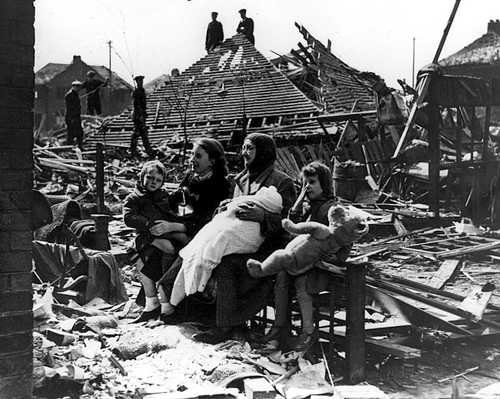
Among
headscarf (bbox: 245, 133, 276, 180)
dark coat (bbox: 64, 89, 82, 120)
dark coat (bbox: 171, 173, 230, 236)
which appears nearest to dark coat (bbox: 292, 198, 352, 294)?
headscarf (bbox: 245, 133, 276, 180)

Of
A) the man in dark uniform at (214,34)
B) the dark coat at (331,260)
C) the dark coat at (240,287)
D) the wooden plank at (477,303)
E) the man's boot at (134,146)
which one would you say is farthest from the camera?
the man in dark uniform at (214,34)

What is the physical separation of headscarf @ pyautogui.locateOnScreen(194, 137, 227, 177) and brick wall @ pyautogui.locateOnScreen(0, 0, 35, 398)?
2.16 metres

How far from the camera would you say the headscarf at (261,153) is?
5.46 metres

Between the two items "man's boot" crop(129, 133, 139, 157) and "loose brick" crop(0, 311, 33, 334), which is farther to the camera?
"man's boot" crop(129, 133, 139, 157)

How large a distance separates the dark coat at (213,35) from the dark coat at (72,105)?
327 inches

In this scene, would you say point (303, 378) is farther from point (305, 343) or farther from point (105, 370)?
point (105, 370)

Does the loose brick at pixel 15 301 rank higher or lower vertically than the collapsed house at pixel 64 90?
lower

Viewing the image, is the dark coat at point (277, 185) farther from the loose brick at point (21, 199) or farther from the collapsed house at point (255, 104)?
the collapsed house at point (255, 104)

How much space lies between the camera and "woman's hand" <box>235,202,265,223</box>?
17.1 feet

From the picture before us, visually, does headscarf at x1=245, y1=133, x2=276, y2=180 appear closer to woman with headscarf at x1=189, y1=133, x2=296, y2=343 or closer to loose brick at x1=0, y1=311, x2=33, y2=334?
woman with headscarf at x1=189, y1=133, x2=296, y2=343

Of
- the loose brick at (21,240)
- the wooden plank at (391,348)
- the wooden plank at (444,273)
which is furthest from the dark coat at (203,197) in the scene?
the wooden plank at (444,273)

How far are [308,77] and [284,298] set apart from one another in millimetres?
20557

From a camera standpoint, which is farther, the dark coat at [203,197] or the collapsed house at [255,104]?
the collapsed house at [255,104]

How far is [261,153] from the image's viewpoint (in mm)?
5492
